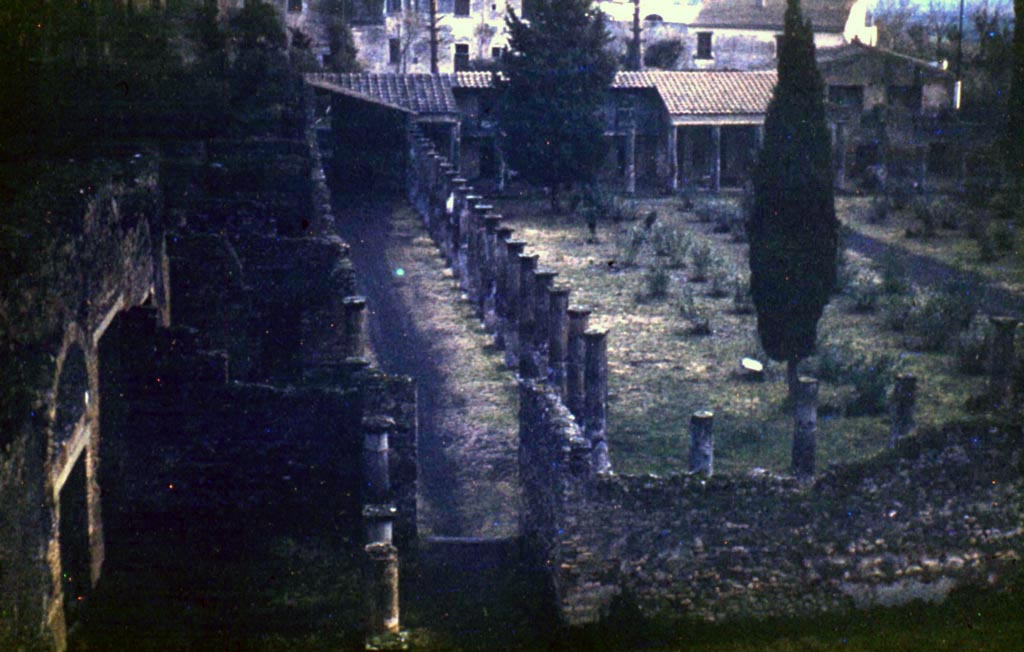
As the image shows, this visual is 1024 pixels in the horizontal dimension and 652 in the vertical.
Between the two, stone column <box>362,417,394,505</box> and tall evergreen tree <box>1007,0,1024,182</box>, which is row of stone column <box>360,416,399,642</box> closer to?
stone column <box>362,417,394,505</box>

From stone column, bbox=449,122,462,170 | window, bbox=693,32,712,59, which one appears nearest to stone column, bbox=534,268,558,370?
stone column, bbox=449,122,462,170

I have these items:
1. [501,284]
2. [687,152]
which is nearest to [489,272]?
[501,284]

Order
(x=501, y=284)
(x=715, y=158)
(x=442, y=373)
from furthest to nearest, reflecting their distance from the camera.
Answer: (x=715, y=158) → (x=501, y=284) → (x=442, y=373)

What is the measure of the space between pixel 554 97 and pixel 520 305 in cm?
1741

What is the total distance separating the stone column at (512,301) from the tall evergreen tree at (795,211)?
357cm

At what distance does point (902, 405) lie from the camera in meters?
15.3

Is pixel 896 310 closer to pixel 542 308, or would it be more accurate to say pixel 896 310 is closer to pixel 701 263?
pixel 701 263

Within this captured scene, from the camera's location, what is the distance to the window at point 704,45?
51312 mm

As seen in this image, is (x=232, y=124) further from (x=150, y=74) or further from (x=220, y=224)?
(x=220, y=224)

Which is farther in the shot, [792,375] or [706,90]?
[706,90]

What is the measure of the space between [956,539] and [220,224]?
1018 cm

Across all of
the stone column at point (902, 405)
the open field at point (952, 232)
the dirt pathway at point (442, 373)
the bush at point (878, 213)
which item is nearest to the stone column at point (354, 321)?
the dirt pathway at point (442, 373)

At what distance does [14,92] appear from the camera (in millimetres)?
17516

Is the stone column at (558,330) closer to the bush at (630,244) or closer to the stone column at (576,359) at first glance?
the stone column at (576,359)
